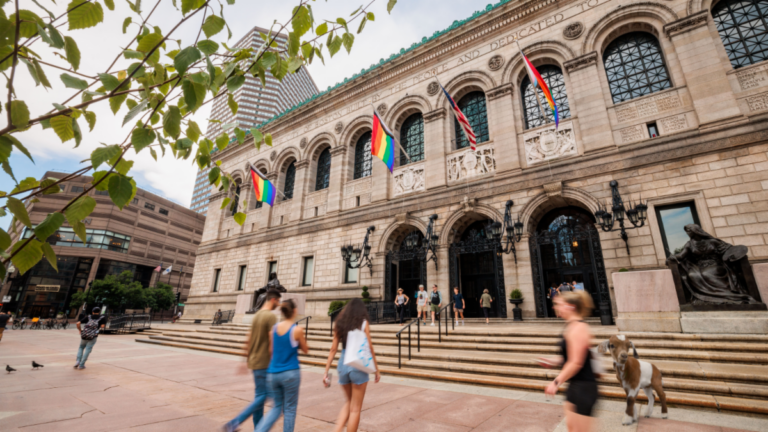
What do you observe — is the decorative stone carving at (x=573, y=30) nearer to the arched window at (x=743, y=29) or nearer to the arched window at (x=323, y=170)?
the arched window at (x=743, y=29)

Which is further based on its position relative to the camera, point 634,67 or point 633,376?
point 634,67

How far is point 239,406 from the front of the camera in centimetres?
575

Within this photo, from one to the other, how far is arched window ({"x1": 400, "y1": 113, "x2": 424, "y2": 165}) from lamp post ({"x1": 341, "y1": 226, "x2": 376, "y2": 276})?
15.9ft

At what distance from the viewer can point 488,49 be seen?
1850cm

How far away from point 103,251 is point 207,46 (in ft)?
209

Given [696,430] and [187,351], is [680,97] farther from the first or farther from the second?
[187,351]

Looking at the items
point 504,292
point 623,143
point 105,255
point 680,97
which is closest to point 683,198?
point 623,143

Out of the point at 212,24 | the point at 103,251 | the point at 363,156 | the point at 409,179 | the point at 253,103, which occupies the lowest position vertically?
the point at 212,24

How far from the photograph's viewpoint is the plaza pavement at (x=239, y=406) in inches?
185

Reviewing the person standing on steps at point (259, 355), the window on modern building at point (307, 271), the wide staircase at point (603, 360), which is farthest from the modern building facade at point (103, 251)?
the person standing on steps at point (259, 355)

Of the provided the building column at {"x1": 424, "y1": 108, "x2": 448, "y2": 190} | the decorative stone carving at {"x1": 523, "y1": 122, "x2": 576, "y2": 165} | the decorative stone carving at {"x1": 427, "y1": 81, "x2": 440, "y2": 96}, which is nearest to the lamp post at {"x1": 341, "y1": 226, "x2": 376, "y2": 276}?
the building column at {"x1": 424, "y1": 108, "x2": 448, "y2": 190}

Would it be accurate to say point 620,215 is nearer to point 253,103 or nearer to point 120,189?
point 120,189

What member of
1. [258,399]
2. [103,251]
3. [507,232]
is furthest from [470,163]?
[103,251]

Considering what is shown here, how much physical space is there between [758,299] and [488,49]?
50.5 ft
